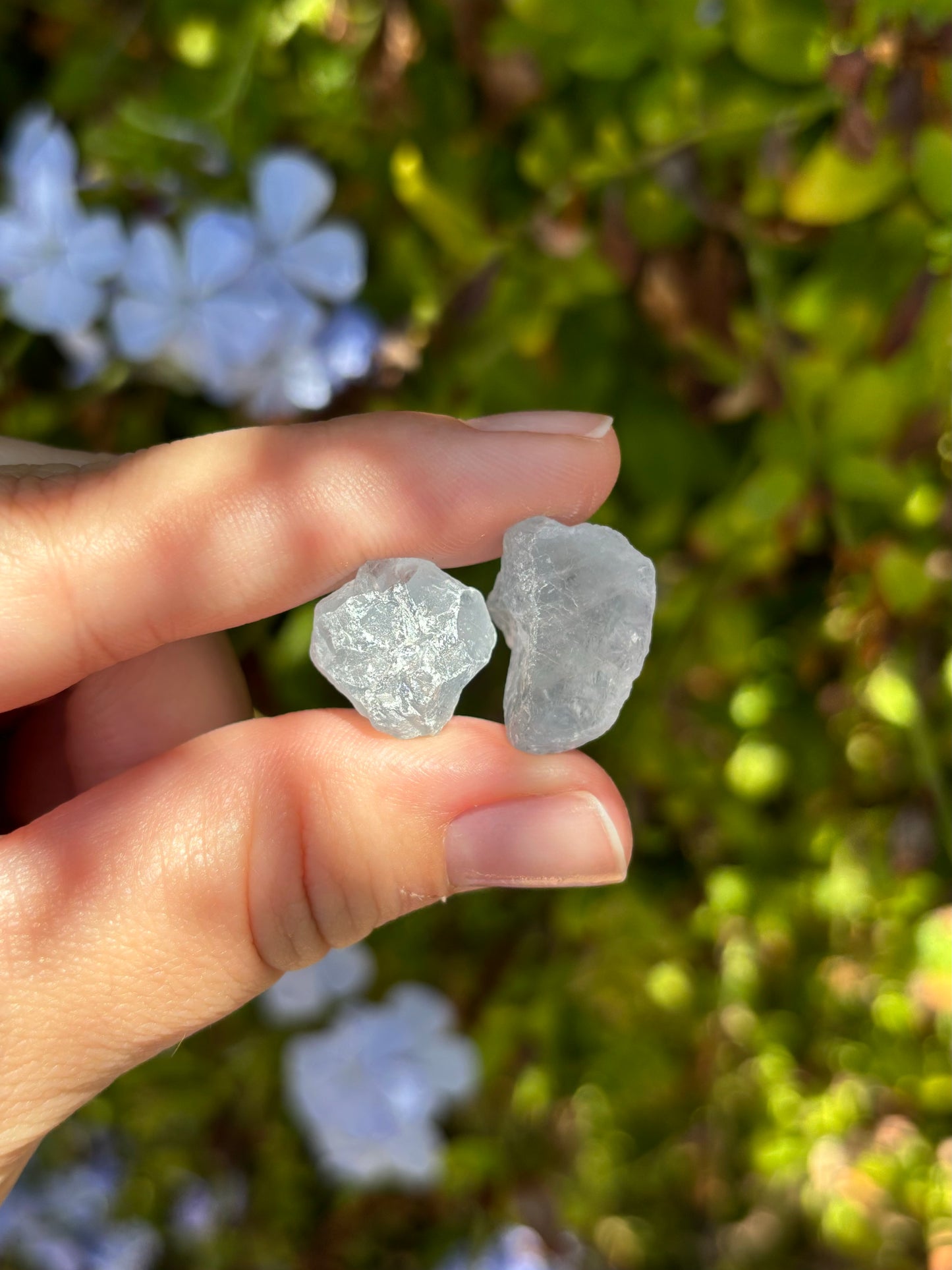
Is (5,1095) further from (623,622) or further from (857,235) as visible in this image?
(857,235)

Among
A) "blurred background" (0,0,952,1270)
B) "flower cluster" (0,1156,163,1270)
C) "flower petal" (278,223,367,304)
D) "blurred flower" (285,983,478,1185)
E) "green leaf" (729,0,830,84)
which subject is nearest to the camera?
"green leaf" (729,0,830,84)

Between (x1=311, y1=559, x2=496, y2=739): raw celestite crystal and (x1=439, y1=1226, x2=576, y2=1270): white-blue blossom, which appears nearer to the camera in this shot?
(x1=311, y1=559, x2=496, y2=739): raw celestite crystal

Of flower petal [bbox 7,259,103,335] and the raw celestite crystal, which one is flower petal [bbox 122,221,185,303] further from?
the raw celestite crystal

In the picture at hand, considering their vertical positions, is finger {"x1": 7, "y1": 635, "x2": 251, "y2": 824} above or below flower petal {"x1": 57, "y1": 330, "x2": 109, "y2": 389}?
below

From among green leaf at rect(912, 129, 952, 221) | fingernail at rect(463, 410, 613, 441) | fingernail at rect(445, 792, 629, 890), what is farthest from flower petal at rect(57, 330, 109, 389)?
green leaf at rect(912, 129, 952, 221)

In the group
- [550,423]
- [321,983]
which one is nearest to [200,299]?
[550,423]

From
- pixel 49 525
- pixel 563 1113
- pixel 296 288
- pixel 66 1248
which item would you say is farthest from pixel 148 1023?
pixel 66 1248

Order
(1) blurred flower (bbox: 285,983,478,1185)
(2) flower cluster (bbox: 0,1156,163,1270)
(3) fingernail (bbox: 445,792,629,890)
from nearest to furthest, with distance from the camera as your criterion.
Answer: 1. (3) fingernail (bbox: 445,792,629,890)
2. (1) blurred flower (bbox: 285,983,478,1185)
3. (2) flower cluster (bbox: 0,1156,163,1270)
